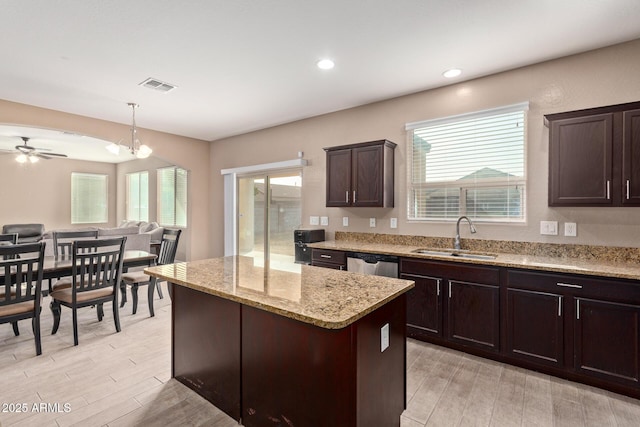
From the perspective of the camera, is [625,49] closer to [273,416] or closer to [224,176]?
[273,416]

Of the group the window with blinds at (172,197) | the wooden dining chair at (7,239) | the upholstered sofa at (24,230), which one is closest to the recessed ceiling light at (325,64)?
the wooden dining chair at (7,239)

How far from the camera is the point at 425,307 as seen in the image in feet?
9.78

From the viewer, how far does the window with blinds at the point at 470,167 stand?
3.06 meters

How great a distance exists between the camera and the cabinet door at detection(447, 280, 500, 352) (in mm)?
2635

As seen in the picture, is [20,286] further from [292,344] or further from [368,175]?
[368,175]

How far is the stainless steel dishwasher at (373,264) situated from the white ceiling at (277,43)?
190 cm

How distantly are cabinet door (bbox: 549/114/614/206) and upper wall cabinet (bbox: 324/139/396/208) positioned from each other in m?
1.56

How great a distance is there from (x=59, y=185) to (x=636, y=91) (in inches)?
454

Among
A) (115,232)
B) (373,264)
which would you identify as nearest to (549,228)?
(373,264)

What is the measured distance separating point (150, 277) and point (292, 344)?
3105 mm

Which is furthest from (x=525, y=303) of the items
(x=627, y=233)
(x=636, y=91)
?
(x=636, y=91)

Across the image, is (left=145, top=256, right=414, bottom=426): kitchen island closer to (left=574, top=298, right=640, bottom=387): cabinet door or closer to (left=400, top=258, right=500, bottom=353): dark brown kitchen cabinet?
(left=400, top=258, right=500, bottom=353): dark brown kitchen cabinet

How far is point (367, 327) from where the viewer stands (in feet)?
4.90

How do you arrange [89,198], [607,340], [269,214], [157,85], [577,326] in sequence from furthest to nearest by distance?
1. [89,198]
2. [269,214]
3. [157,85]
4. [577,326]
5. [607,340]
